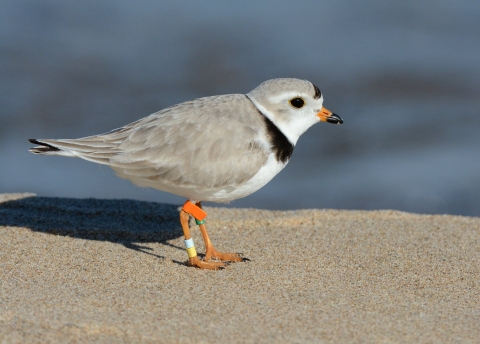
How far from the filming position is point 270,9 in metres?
A: 13.8

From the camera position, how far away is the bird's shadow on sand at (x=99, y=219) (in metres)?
5.00

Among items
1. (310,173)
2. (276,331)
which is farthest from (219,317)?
(310,173)

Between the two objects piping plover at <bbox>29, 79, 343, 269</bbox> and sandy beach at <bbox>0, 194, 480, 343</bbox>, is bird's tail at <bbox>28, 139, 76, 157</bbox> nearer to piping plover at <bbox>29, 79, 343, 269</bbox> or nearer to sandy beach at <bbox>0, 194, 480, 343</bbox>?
piping plover at <bbox>29, 79, 343, 269</bbox>

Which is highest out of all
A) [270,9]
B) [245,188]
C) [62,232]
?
[270,9]

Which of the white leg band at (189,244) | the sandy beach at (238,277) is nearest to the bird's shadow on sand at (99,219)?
the sandy beach at (238,277)

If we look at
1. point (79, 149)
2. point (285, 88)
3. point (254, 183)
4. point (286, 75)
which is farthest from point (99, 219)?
point (286, 75)

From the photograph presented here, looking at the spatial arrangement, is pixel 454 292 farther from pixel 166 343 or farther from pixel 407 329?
pixel 166 343

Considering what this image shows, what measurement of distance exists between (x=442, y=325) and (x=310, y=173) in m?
5.56

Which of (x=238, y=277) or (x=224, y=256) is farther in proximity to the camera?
(x=224, y=256)

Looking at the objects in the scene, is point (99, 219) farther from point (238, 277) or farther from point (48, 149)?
point (238, 277)

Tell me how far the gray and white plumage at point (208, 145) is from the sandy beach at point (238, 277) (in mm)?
583

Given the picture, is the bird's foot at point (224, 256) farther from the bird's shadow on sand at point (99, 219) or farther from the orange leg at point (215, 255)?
the bird's shadow on sand at point (99, 219)

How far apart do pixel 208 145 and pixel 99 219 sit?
62.6 inches

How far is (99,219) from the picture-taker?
5.41m
